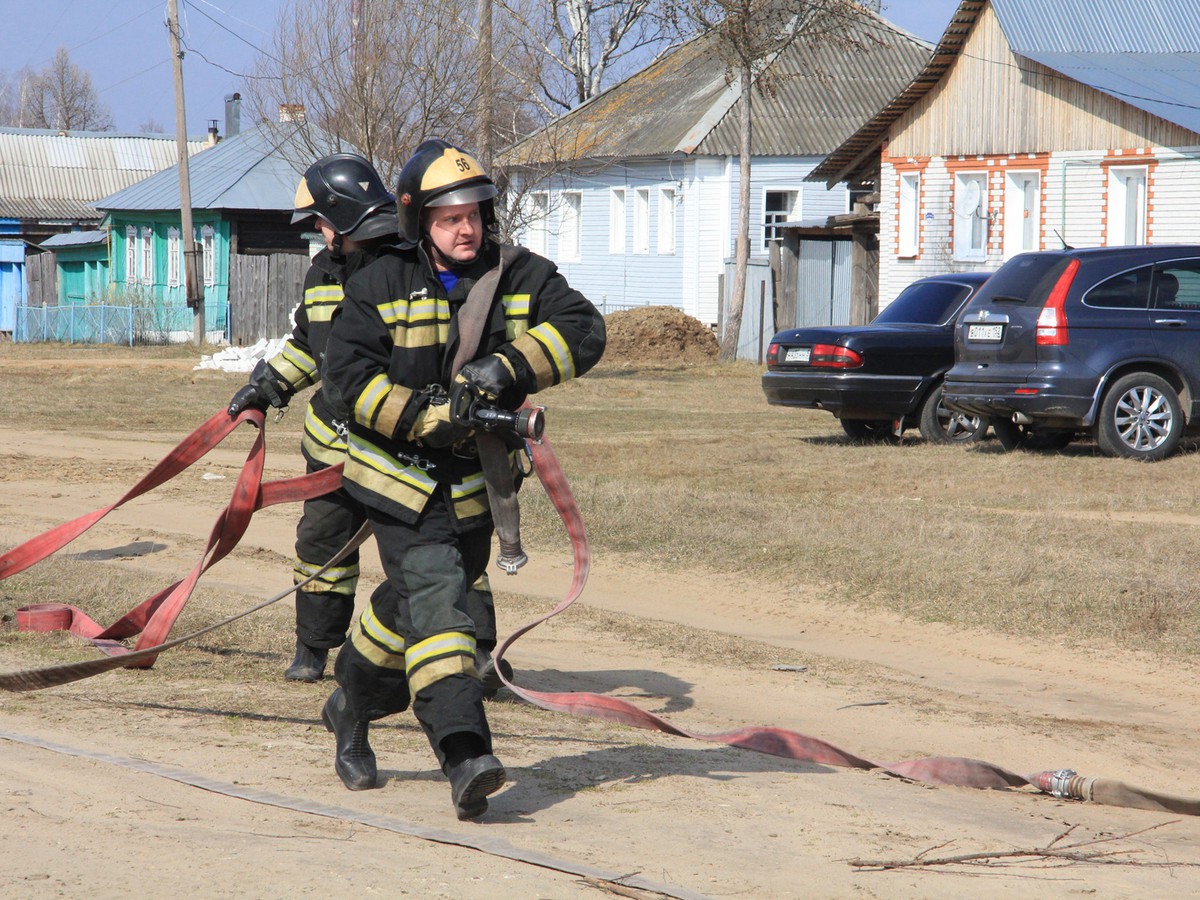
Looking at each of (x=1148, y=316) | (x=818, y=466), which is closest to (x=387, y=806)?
(x=818, y=466)

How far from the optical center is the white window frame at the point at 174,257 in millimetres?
42438

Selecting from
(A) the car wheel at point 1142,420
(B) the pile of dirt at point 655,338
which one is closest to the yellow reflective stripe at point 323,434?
(A) the car wheel at point 1142,420

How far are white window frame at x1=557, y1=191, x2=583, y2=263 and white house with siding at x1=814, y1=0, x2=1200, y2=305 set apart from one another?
1129 cm

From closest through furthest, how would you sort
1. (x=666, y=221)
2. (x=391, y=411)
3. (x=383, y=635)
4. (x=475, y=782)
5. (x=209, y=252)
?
(x=475, y=782) < (x=391, y=411) < (x=383, y=635) < (x=666, y=221) < (x=209, y=252)

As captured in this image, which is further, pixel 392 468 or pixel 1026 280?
pixel 1026 280

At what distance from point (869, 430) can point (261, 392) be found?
428 inches

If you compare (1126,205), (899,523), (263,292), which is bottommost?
(899,523)

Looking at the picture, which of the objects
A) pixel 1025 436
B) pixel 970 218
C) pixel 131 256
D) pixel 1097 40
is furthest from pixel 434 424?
pixel 131 256

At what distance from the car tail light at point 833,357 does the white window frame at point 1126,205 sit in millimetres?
12308

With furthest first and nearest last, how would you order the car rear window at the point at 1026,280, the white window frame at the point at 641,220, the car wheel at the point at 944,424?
the white window frame at the point at 641,220, the car wheel at the point at 944,424, the car rear window at the point at 1026,280

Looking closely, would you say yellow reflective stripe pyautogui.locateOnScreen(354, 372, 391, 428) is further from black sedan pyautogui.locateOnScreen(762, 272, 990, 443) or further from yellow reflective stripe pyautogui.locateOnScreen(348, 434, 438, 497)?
black sedan pyautogui.locateOnScreen(762, 272, 990, 443)

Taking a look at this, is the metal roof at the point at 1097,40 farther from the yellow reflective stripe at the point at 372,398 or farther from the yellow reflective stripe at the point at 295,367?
the yellow reflective stripe at the point at 372,398

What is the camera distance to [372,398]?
3992 mm

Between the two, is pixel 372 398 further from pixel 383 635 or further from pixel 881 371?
pixel 881 371
